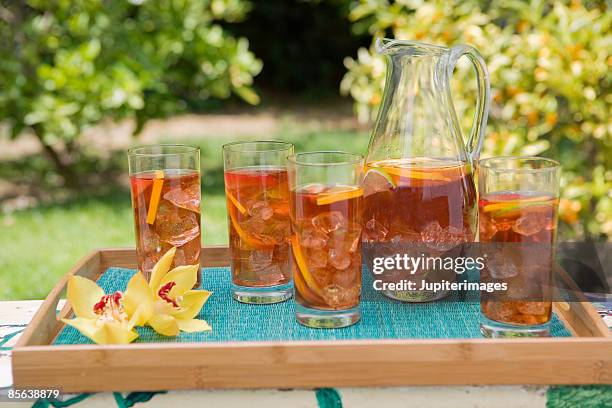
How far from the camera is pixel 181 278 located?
1187mm

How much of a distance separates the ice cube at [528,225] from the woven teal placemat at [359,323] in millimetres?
169

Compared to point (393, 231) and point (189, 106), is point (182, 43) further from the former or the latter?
point (189, 106)

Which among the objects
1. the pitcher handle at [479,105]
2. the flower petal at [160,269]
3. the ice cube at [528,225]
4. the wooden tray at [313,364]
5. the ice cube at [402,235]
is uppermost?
the pitcher handle at [479,105]

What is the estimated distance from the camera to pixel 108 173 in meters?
5.58

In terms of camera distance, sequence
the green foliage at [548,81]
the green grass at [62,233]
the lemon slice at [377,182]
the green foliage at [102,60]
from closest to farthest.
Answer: the lemon slice at [377,182], the green foliage at [548,81], the green grass at [62,233], the green foliage at [102,60]

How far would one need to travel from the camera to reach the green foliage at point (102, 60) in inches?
152

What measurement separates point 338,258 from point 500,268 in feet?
0.73

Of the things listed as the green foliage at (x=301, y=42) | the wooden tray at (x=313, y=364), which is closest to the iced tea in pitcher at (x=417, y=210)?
the wooden tray at (x=313, y=364)

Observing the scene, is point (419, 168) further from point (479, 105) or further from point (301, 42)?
point (301, 42)

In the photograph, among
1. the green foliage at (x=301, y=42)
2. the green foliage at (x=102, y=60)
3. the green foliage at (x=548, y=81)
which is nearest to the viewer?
the green foliage at (x=548, y=81)

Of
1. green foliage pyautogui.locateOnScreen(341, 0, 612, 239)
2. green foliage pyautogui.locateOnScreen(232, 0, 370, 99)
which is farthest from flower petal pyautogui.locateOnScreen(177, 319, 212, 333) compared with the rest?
green foliage pyautogui.locateOnScreen(232, 0, 370, 99)

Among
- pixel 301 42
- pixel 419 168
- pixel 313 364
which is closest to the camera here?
pixel 313 364

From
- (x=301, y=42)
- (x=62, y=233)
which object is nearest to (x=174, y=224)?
(x=62, y=233)

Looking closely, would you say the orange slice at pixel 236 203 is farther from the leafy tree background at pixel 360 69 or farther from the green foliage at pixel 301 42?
the green foliage at pixel 301 42
